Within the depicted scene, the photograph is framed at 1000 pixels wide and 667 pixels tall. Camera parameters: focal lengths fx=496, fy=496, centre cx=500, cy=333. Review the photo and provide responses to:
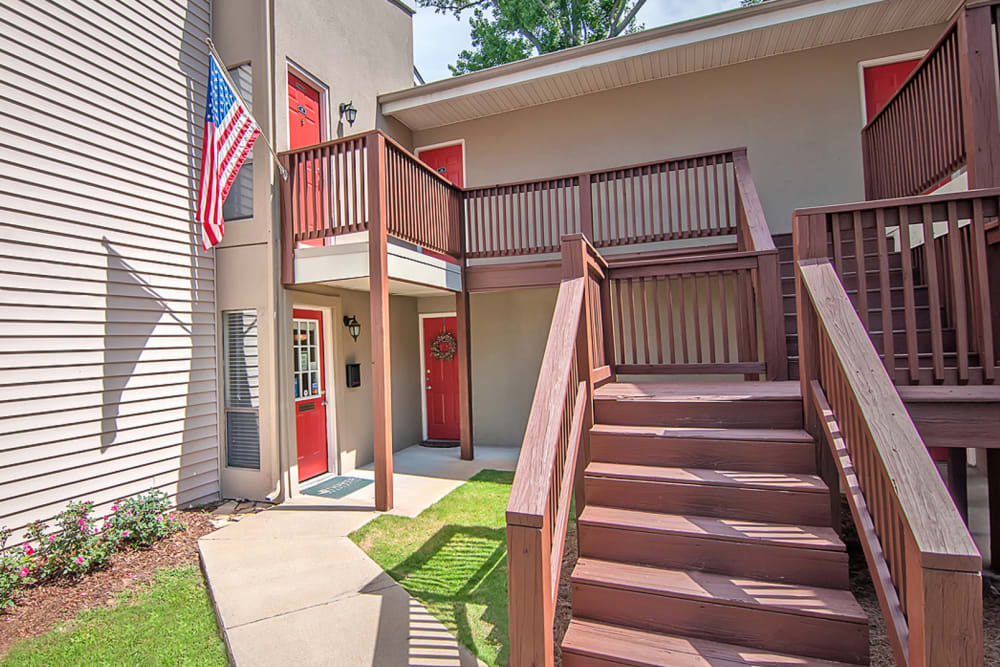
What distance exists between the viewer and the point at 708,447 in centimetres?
278

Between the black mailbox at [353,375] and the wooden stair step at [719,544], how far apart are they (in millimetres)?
4434

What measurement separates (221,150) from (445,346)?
13.1ft

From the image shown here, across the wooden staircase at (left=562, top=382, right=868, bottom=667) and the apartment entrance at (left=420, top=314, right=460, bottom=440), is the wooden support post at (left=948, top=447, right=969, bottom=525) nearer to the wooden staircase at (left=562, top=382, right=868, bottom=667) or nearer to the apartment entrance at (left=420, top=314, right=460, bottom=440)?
the wooden staircase at (left=562, top=382, right=868, bottom=667)

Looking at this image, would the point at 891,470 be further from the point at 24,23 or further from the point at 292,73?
the point at 292,73

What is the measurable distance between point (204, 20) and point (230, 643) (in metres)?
6.18

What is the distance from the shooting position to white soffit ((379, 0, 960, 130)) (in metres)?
5.50

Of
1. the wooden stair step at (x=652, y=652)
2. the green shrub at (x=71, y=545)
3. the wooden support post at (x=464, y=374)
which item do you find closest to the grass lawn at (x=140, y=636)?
the green shrub at (x=71, y=545)

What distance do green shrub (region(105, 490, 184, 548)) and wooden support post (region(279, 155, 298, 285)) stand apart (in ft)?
7.90

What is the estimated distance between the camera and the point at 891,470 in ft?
5.44

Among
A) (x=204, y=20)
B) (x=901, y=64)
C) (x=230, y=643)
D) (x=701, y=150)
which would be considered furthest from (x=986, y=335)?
(x=204, y=20)

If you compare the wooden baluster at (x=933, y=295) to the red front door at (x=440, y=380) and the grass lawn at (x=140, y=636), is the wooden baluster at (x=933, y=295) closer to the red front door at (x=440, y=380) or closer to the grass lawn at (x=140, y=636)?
the grass lawn at (x=140, y=636)

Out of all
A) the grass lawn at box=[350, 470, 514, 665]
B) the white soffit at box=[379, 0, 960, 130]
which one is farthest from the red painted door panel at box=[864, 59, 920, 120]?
the grass lawn at box=[350, 470, 514, 665]

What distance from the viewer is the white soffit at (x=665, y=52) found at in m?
5.50

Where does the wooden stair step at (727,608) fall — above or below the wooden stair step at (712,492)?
below
